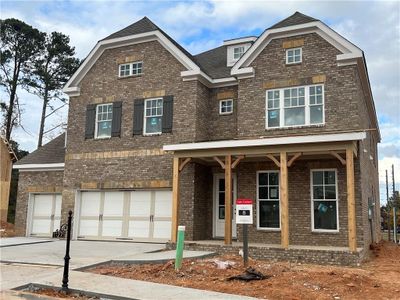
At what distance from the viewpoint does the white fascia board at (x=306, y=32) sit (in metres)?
14.9

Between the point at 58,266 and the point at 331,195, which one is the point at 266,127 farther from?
the point at 58,266

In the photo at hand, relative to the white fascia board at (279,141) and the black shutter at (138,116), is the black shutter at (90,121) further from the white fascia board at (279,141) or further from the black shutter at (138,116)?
the white fascia board at (279,141)

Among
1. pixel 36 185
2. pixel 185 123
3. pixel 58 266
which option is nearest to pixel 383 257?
pixel 185 123

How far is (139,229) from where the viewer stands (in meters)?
17.4

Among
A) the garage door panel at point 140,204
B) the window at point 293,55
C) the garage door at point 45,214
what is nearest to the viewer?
the window at point 293,55

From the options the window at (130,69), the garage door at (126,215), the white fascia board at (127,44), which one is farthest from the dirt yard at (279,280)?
the window at (130,69)

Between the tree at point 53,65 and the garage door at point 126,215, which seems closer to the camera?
the garage door at point 126,215

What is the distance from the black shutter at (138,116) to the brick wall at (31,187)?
17.2 feet

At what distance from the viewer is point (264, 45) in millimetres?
16516

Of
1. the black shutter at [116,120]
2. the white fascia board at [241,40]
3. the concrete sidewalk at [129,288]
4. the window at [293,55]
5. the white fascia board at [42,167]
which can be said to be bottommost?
the concrete sidewalk at [129,288]

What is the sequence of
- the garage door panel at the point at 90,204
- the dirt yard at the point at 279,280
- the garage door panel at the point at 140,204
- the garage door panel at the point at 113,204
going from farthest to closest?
the garage door panel at the point at 90,204 → the garage door panel at the point at 113,204 → the garage door panel at the point at 140,204 → the dirt yard at the point at 279,280

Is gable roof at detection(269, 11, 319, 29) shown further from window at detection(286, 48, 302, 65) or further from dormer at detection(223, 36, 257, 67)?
dormer at detection(223, 36, 257, 67)

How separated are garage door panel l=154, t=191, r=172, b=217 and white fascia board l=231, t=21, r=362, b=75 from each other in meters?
5.52

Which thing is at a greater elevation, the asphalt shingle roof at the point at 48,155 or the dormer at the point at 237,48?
the dormer at the point at 237,48
